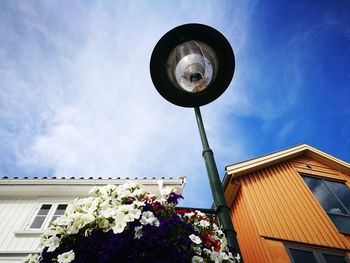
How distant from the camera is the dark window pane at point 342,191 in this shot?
10.4m

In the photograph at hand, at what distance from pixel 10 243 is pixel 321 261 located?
9.61 meters

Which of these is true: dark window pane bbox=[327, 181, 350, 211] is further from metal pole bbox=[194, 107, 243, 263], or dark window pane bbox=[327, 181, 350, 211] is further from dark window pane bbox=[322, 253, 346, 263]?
metal pole bbox=[194, 107, 243, 263]

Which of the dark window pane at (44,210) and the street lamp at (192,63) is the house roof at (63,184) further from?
the street lamp at (192,63)

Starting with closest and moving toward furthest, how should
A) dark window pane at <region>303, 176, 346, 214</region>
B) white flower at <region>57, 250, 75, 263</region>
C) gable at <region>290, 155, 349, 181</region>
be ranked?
white flower at <region>57, 250, 75, 263</region> → dark window pane at <region>303, 176, 346, 214</region> → gable at <region>290, 155, 349, 181</region>

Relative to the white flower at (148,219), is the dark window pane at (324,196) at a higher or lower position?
higher

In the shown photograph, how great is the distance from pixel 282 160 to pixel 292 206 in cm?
256

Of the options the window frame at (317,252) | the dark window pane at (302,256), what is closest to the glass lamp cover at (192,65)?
the window frame at (317,252)

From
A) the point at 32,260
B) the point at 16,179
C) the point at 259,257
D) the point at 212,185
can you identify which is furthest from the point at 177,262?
the point at 16,179

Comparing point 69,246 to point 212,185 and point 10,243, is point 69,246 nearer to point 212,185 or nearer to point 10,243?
point 212,185

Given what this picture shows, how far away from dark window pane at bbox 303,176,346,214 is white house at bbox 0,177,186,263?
5876mm

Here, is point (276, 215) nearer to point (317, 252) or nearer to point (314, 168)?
point (317, 252)

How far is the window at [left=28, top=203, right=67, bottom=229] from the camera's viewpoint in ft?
27.4

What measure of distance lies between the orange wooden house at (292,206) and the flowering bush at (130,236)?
6.46 m

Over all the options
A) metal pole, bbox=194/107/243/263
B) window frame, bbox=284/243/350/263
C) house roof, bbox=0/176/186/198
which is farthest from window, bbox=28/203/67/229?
metal pole, bbox=194/107/243/263
